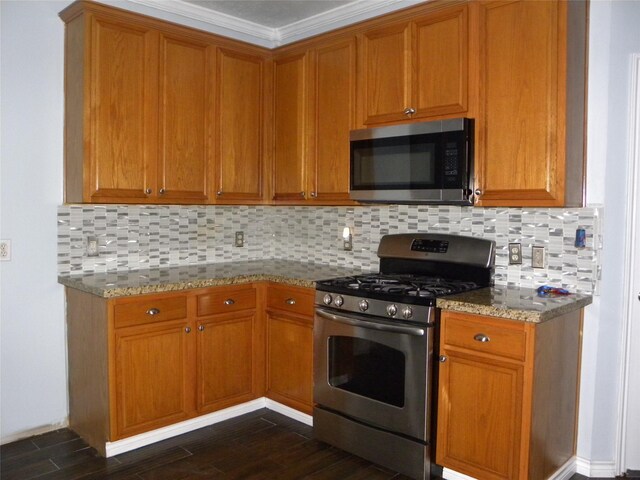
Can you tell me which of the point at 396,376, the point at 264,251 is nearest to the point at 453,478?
the point at 396,376

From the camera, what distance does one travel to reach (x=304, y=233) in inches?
156

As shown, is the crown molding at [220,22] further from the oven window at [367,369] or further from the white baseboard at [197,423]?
the white baseboard at [197,423]

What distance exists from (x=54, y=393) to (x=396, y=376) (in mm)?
1977

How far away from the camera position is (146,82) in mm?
3082

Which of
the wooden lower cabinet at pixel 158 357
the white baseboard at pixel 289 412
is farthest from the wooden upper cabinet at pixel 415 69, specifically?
the white baseboard at pixel 289 412

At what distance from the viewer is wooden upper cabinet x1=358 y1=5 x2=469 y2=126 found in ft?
8.84

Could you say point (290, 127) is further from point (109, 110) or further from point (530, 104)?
point (530, 104)

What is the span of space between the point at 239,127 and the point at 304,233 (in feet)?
2.99

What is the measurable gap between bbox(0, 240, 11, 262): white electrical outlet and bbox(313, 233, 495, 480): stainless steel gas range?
1.69 m

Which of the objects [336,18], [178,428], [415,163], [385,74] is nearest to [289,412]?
[178,428]

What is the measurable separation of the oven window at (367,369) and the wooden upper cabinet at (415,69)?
4.06 feet

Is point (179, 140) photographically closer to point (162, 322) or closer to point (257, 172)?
point (257, 172)

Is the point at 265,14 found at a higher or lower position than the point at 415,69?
higher

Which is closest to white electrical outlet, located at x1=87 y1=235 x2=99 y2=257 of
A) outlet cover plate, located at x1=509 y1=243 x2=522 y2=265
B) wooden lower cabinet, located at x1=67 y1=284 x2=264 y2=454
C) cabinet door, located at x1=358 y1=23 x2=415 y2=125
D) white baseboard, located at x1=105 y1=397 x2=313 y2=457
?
wooden lower cabinet, located at x1=67 y1=284 x2=264 y2=454
